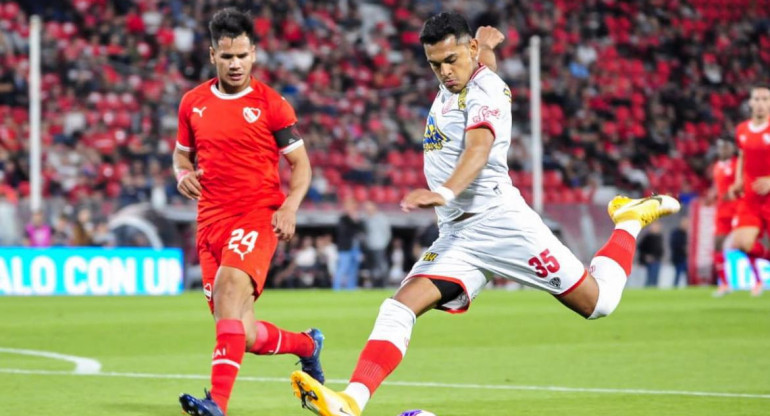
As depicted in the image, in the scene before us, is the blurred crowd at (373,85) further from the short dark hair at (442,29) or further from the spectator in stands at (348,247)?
the short dark hair at (442,29)

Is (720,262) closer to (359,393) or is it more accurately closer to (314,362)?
(314,362)

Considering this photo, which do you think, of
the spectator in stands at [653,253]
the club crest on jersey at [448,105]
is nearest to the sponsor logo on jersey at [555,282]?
the club crest on jersey at [448,105]

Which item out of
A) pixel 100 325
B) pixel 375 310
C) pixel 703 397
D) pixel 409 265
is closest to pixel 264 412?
pixel 703 397

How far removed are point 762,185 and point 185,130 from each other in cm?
790

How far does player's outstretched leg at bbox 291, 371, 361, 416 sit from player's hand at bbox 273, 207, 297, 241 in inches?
50.3

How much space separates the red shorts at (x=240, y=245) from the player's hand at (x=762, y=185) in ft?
25.1

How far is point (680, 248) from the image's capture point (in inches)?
987

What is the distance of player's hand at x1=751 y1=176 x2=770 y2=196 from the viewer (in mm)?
13242

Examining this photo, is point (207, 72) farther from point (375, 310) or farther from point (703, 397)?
point (703, 397)

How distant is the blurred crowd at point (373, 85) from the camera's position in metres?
23.7

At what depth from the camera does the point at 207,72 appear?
27.0 metres

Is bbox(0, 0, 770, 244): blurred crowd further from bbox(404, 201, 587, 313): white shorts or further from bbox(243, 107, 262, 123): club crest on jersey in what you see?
bbox(404, 201, 587, 313): white shorts

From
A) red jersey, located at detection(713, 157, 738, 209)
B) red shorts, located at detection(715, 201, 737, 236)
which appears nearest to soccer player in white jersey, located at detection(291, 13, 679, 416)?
red shorts, located at detection(715, 201, 737, 236)

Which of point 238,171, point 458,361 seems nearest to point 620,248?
point 238,171
